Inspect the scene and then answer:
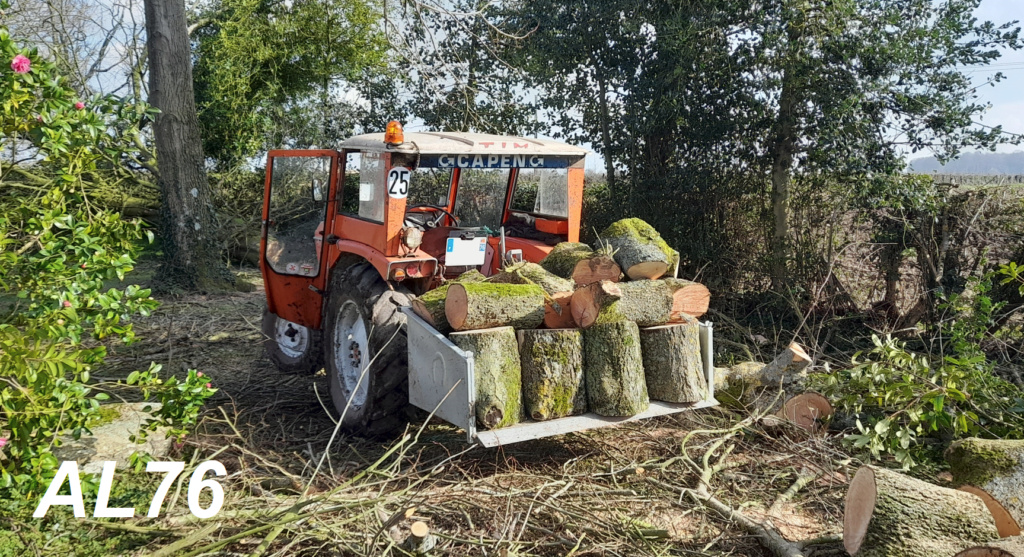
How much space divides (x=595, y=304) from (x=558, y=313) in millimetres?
269

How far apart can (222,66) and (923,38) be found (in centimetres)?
1028

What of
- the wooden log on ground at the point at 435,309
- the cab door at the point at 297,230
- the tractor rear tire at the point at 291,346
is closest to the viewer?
the wooden log on ground at the point at 435,309

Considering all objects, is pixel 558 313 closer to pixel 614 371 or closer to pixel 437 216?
pixel 614 371

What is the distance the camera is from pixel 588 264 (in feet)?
15.0

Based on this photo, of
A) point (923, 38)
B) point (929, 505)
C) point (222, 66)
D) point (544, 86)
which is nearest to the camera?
point (929, 505)

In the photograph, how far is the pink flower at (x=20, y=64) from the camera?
3.29m

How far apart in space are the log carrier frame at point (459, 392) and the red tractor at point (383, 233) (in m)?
0.24

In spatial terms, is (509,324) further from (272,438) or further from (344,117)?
(344,117)

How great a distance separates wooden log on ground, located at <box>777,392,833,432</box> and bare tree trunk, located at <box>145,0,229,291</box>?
8064 millimetres

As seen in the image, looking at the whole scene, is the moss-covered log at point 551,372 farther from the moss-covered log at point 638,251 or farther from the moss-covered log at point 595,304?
the moss-covered log at point 638,251

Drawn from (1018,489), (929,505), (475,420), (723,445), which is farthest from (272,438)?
(1018,489)

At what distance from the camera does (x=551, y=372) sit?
13.4ft

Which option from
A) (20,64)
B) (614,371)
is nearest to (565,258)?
(614,371)

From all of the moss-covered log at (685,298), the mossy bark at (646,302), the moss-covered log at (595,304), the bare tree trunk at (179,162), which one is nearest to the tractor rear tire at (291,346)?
the moss-covered log at (595,304)
